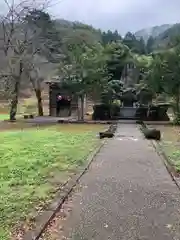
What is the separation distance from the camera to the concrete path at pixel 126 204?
4.21 meters

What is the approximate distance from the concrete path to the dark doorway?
71.8 feet

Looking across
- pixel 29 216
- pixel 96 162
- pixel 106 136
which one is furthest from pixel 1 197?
pixel 106 136

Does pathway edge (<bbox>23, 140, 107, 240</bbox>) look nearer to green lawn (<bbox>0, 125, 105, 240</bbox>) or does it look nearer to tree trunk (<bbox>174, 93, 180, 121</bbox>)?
green lawn (<bbox>0, 125, 105, 240</bbox>)

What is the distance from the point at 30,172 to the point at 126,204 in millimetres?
2735

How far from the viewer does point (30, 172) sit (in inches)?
297

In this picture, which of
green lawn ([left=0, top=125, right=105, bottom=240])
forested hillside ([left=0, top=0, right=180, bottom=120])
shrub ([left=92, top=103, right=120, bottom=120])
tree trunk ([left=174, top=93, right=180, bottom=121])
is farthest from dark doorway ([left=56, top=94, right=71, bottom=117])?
green lawn ([left=0, top=125, right=105, bottom=240])

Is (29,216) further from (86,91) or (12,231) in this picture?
(86,91)

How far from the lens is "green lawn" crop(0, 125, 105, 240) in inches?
196

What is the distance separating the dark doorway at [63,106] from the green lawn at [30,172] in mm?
17682

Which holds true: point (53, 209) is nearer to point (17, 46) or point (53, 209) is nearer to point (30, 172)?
point (30, 172)

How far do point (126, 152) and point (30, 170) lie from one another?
3.68 meters

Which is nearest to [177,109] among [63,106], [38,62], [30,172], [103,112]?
[103,112]

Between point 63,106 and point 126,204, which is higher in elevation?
point 63,106

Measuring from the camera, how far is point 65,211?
502cm
